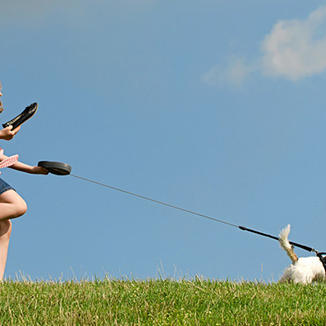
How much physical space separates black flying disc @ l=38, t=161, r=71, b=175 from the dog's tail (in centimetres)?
400

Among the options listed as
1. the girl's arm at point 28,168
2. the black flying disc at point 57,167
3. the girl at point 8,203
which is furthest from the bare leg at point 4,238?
the black flying disc at point 57,167

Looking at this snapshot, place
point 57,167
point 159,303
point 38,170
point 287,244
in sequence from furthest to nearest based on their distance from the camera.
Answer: point 287,244, point 38,170, point 57,167, point 159,303

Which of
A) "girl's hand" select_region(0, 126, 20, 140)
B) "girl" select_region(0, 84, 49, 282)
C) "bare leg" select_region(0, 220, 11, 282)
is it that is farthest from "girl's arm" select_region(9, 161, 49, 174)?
"bare leg" select_region(0, 220, 11, 282)

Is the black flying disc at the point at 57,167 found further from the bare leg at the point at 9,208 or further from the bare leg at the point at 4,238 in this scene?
the bare leg at the point at 4,238

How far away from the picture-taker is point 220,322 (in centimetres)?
557

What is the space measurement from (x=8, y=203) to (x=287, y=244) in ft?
16.3

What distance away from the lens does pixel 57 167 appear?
7598mm

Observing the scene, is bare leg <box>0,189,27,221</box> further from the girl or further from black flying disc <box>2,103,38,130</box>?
black flying disc <box>2,103,38,130</box>

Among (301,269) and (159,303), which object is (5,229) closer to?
(159,303)

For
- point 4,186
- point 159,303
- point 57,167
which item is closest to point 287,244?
point 159,303

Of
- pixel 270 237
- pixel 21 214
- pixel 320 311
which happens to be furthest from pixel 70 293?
pixel 270 237

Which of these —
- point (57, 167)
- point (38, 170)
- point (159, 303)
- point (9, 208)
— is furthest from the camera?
point (38, 170)

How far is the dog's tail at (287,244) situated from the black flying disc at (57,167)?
4000 mm

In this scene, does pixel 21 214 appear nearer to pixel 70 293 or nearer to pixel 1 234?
pixel 1 234
